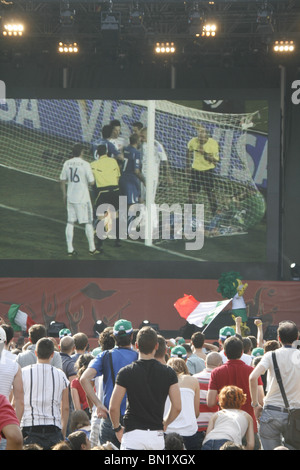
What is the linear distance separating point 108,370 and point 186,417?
0.62 m

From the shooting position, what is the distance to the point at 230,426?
4949 mm

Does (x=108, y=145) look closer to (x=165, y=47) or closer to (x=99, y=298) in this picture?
(x=165, y=47)

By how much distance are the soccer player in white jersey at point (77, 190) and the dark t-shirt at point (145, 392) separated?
13.5 m

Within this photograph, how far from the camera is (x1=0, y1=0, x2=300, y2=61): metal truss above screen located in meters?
15.7

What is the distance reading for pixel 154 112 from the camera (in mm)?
18094

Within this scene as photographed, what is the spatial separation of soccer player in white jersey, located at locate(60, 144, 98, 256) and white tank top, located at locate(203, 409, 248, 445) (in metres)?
13.2

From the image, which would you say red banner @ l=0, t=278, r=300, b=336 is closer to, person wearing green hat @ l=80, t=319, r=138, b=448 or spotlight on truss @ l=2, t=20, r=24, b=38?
spotlight on truss @ l=2, t=20, r=24, b=38

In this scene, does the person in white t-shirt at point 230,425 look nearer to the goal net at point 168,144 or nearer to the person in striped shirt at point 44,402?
the person in striped shirt at point 44,402

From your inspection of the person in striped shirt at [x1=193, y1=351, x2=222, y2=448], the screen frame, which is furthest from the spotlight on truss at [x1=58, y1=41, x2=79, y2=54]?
the person in striped shirt at [x1=193, y1=351, x2=222, y2=448]

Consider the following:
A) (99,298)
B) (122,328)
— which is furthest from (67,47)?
(122,328)

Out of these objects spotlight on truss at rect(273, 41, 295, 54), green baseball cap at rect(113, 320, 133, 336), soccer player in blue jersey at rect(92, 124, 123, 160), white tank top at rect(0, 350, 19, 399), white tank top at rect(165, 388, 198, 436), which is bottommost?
white tank top at rect(165, 388, 198, 436)
